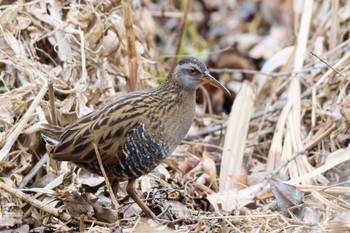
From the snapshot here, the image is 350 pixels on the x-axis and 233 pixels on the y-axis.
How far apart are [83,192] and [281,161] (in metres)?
1.39

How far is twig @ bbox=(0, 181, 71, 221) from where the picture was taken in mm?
4480

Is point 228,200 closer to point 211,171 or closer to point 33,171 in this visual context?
point 211,171

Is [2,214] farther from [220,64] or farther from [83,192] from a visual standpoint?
[220,64]

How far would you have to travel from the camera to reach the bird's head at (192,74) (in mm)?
4706

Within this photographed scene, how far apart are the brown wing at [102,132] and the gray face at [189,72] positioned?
0.27 meters

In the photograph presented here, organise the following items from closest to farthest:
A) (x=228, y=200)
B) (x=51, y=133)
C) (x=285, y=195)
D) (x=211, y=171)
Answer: (x=285, y=195) → (x=51, y=133) → (x=228, y=200) → (x=211, y=171)

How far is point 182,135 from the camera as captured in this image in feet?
15.3

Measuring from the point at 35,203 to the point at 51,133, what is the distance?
1.31 ft

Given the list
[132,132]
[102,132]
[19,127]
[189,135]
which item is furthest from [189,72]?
[189,135]

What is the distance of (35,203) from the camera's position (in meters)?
4.52

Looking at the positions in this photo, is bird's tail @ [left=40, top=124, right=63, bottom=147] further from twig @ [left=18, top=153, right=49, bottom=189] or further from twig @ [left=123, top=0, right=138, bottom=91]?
twig @ [left=123, top=0, right=138, bottom=91]

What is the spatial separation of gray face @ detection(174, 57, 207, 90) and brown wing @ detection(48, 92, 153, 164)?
270 millimetres

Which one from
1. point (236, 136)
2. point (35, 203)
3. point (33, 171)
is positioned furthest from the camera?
point (236, 136)

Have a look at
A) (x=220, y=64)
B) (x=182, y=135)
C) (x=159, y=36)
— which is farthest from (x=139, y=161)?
(x=159, y=36)
